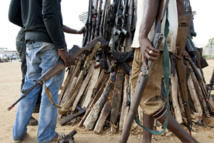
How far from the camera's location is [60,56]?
223 centimetres

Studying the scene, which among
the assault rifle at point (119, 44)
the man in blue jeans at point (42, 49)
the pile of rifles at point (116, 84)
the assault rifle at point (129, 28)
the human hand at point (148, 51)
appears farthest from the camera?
the assault rifle at point (129, 28)

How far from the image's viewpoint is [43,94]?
2264 millimetres

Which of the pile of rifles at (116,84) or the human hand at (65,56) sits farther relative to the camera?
the pile of rifles at (116,84)

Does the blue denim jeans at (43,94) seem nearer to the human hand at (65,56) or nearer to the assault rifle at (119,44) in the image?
the human hand at (65,56)

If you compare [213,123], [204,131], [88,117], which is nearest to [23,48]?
[88,117]

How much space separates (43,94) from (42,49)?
61 cm

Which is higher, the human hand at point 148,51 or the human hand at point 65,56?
the human hand at point 148,51

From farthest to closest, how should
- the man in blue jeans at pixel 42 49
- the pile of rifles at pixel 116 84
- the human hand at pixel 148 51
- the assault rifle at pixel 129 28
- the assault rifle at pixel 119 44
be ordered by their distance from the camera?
the assault rifle at pixel 129 28, the assault rifle at pixel 119 44, the pile of rifles at pixel 116 84, the man in blue jeans at pixel 42 49, the human hand at pixel 148 51

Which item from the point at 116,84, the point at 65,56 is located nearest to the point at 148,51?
the point at 65,56

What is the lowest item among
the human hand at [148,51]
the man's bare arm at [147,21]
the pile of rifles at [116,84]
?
the pile of rifles at [116,84]

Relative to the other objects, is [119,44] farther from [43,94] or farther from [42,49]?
[43,94]

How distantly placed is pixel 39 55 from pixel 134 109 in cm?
145

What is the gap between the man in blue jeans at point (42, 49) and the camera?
2.04 m

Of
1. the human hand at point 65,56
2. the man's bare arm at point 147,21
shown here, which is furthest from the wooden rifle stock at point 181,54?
the human hand at point 65,56
